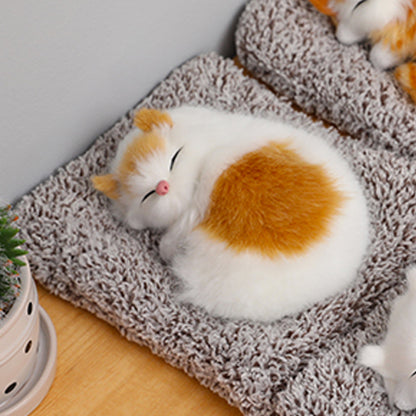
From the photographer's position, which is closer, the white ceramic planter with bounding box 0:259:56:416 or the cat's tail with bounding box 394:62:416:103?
the white ceramic planter with bounding box 0:259:56:416

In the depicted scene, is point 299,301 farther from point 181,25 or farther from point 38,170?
point 181,25

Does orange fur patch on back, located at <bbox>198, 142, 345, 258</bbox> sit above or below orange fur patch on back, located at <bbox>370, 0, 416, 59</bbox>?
below

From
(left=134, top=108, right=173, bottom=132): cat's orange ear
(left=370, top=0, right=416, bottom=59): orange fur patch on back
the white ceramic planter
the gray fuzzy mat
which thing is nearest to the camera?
the white ceramic planter

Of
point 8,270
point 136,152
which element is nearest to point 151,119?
point 136,152

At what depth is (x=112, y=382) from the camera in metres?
1.10

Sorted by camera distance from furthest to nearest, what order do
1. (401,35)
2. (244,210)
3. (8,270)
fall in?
(401,35)
(244,210)
(8,270)

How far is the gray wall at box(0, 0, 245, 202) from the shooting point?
1093 mm

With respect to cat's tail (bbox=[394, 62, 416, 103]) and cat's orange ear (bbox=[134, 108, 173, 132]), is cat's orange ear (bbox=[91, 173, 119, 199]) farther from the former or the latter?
cat's tail (bbox=[394, 62, 416, 103])

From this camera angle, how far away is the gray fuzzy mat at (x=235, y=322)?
1.03 meters

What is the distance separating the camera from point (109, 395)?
1.09 metres

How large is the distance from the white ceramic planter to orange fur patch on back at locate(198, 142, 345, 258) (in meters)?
0.33

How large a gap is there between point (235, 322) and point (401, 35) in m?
0.78

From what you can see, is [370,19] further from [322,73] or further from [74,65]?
[74,65]

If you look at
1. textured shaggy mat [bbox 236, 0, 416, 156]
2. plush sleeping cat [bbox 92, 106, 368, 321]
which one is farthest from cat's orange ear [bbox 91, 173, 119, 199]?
textured shaggy mat [bbox 236, 0, 416, 156]
